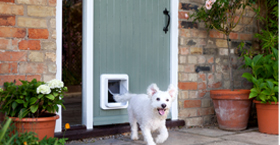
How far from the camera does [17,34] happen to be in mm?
2955

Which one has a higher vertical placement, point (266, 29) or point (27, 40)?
point (266, 29)

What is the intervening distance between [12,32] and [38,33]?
0.80 ft

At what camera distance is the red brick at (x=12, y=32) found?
289 cm

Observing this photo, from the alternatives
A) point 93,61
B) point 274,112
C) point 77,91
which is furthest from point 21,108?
point 77,91

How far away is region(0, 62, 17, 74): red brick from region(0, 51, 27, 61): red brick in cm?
5

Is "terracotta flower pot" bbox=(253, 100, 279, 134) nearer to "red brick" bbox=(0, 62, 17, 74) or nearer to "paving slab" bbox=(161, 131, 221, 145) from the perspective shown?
"paving slab" bbox=(161, 131, 221, 145)

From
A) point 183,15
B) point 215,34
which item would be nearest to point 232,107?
point 215,34

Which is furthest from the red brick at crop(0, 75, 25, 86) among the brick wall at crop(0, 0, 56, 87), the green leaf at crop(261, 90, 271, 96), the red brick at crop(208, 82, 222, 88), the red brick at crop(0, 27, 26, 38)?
the green leaf at crop(261, 90, 271, 96)

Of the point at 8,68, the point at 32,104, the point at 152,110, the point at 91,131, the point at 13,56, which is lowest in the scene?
the point at 91,131

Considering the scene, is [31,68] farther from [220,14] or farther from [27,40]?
[220,14]

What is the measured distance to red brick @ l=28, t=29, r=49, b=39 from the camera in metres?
3.03

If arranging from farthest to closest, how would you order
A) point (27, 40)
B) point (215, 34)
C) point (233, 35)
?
point (233, 35) < point (215, 34) < point (27, 40)

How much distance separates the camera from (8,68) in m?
2.90

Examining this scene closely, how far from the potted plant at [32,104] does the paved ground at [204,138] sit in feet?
2.10
